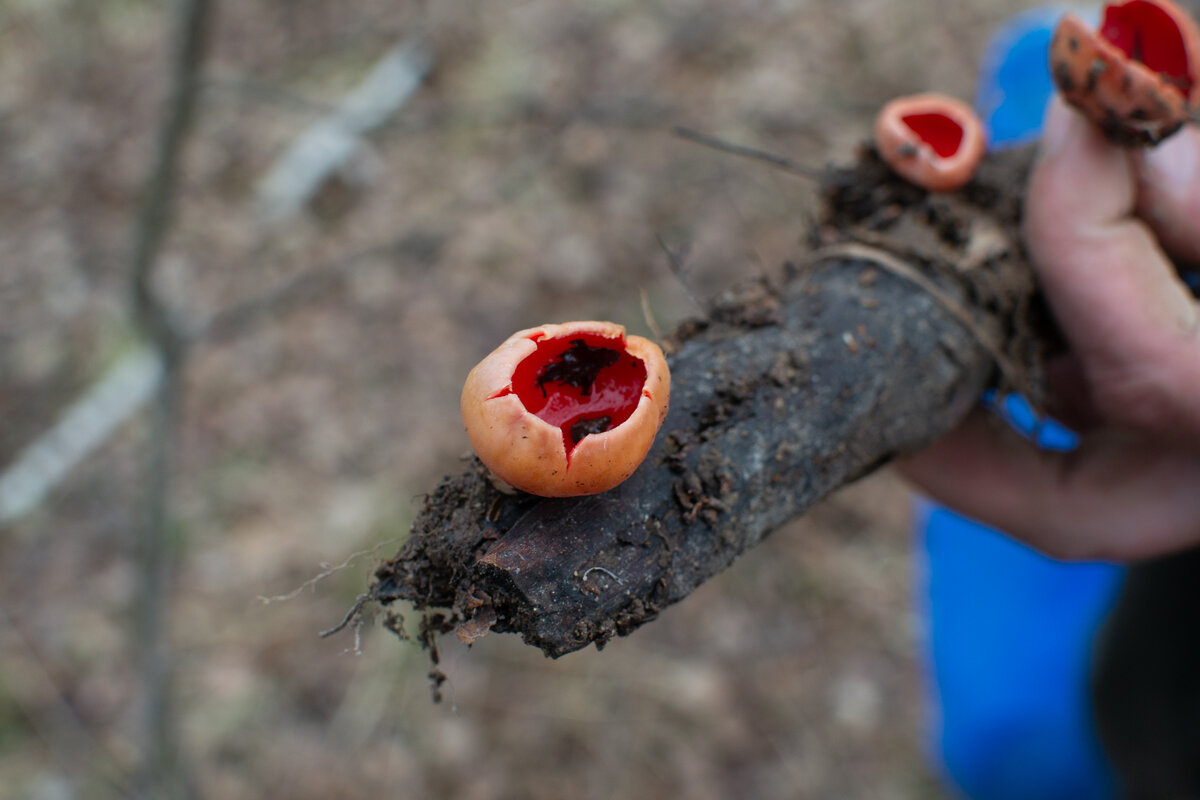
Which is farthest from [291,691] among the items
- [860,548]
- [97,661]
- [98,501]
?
[860,548]

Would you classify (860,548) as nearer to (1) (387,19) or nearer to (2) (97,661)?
(2) (97,661)

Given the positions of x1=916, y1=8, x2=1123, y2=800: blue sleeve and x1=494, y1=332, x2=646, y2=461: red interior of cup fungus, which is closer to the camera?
x1=494, y1=332, x2=646, y2=461: red interior of cup fungus

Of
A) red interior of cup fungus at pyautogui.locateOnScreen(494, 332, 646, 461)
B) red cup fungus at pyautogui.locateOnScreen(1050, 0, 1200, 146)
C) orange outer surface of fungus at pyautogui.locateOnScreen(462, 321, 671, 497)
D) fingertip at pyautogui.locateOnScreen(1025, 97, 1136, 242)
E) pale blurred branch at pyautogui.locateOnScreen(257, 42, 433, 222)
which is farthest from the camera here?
pale blurred branch at pyautogui.locateOnScreen(257, 42, 433, 222)

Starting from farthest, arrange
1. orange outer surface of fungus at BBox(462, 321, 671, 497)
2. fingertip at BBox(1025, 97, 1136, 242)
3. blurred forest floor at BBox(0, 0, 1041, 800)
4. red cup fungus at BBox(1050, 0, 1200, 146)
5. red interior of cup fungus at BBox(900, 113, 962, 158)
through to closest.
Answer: blurred forest floor at BBox(0, 0, 1041, 800) → red interior of cup fungus at BBox(900, 113, 962, 158) → fingertip at BBox(1025, 97, 1136, 242) → red cup fungus at BBox(1050, 0, 1200, 146) → orange outer surface of fungus at BBox(462, 321, 671, 497)

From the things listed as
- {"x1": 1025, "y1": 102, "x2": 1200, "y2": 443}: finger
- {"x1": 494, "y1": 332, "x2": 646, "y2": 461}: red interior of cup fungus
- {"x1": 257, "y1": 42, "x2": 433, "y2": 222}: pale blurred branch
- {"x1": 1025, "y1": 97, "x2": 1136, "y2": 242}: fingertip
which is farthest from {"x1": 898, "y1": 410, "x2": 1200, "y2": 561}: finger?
{"x1": 257, "y1": 42, "x2": 433, "y2": 222}: pale blurred branch

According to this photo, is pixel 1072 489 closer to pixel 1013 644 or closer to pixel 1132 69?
pixel 1132 69

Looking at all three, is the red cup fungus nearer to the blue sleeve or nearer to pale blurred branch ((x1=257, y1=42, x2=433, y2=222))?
the blue sleeve
